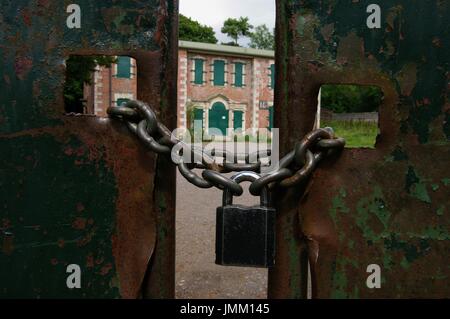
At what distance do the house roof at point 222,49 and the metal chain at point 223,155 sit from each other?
66.3ft

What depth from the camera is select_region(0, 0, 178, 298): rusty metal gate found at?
886 millimetres

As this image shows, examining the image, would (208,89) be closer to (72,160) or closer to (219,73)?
(219,73)

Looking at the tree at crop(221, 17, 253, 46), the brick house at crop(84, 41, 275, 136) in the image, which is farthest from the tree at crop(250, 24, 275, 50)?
the brick house at crop(84, 41, 275, 136)

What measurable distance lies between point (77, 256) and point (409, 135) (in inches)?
29.9

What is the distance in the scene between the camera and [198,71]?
70.1 feet

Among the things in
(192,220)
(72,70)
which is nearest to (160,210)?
(192,220)

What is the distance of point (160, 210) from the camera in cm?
93

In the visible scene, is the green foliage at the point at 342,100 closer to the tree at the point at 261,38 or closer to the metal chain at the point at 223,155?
the tree at the point at 261,38

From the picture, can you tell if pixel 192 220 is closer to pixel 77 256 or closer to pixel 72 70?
pixel 77 256

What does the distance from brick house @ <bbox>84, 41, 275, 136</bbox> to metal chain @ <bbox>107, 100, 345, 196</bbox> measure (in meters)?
18.8

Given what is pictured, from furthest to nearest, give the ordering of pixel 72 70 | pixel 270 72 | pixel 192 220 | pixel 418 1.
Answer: pixel 270 72 → pixel 72 70 → pixel 192 220 → pixel 418 1

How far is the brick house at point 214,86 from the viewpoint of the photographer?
64.9 ft

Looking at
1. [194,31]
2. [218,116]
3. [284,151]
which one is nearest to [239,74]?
[218,116]
